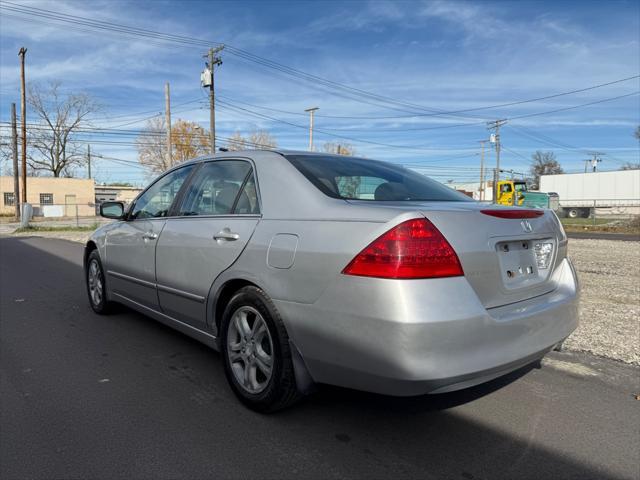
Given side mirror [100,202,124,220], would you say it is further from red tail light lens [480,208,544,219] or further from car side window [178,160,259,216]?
red tail light lens [480,208,544,219]

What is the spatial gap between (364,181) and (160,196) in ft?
6.79

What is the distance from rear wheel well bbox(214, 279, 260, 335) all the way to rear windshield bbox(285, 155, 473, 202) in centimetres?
79

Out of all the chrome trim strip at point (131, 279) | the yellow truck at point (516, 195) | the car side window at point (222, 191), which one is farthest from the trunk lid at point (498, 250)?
the yellow truck at point (516, 195)

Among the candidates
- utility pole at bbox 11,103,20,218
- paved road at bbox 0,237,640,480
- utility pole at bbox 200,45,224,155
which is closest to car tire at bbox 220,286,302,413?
paved road at bbox 0,237,640,480

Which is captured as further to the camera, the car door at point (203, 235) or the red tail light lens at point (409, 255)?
the car door at point (203, 235)

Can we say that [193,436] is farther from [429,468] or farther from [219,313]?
[429,468]

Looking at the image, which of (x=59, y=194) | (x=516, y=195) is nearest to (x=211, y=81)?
(x=516, y=195)

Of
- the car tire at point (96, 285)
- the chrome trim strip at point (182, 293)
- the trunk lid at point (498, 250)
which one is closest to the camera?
the trunk lid at point (498, 250)

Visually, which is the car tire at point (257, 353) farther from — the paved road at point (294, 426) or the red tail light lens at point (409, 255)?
the red tail light lens at point (409, 255)

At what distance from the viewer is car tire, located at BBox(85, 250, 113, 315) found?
17.0 ft

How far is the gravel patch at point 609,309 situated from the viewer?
4277mm

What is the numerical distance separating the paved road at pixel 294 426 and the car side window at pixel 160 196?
1.25 metres

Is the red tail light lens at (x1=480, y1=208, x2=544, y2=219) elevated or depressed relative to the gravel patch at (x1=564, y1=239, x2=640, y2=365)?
elevated

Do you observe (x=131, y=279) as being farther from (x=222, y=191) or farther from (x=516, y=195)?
(x=516, y=195)
